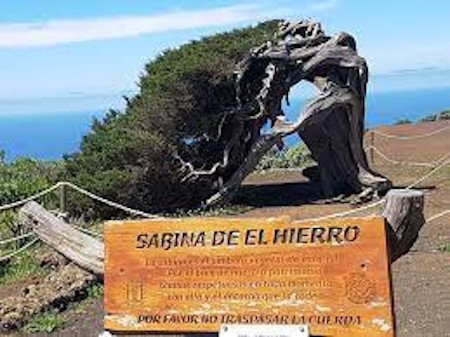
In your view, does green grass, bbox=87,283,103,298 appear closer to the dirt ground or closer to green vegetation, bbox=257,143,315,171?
the dirt ground

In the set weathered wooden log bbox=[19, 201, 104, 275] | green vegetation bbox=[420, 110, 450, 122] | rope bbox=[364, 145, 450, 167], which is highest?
weathered wooden log bbox=[19, 201, 104, 275]

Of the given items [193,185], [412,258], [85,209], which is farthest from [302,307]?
[193,185]

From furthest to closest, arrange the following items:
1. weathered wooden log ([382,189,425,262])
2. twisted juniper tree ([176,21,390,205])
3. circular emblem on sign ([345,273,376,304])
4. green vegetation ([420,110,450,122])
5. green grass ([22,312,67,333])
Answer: green vegetation ([420,110,450,122]) → twisted juniper tree ([176,21,390,205]) → green grass ([22,312,67,333]) → weathered wooden log ([382,189,425,262]) → circular emblem on sign ([345,273,376,304])

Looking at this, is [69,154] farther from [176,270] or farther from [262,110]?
[176,270]

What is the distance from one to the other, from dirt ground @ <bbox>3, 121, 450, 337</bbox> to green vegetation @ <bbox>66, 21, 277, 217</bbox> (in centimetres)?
153

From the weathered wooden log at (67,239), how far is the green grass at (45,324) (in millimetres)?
2450

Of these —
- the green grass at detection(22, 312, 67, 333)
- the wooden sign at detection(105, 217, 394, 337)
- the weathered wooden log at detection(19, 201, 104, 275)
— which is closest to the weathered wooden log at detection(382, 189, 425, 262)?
the wooden sign at detection(105, 217, 394, 337)

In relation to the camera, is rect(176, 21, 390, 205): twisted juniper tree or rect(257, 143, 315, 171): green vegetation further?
rect(257, 143, 315, 171): green vegetation

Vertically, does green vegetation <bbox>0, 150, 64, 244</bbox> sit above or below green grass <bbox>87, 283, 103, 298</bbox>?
below

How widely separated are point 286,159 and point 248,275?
20.6 meters

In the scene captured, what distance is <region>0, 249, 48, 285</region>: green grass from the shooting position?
1137cm

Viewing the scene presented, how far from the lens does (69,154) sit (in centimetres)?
1762

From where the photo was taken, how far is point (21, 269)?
38.7 feet

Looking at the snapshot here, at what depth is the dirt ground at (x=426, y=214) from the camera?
8203 millimetres
